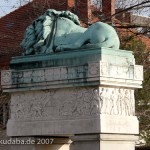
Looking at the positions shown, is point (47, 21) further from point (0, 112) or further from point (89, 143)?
point (0, 112)

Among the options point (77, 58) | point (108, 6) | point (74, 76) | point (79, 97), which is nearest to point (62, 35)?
point (77, 58)

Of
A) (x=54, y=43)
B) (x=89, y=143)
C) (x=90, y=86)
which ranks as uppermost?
(x=54, y=43)

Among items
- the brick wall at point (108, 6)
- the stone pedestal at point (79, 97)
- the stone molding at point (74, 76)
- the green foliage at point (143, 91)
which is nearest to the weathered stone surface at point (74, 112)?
the stone pedestal at point (79, 97)

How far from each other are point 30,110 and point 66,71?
873mm

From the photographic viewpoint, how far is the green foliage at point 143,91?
1980 centimetres

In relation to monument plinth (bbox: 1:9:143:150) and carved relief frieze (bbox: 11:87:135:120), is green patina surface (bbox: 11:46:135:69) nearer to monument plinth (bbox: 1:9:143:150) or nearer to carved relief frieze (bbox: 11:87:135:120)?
monument plinth (bbox: 1:9:143:150)

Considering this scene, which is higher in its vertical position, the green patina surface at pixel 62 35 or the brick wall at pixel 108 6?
the brick wall at pixel 108 6

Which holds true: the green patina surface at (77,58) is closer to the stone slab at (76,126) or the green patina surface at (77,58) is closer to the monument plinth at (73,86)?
the monument plinth at (73,86)

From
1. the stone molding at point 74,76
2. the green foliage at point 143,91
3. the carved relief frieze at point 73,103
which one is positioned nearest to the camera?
the stone molding at point 74,76

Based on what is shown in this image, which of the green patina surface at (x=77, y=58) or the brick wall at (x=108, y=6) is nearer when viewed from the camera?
the green patina surface at (x=77, y=58)

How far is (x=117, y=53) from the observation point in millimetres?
9336

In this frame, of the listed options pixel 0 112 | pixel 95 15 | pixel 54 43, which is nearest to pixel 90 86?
pixel 54 43

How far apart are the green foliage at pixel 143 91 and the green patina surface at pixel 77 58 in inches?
392

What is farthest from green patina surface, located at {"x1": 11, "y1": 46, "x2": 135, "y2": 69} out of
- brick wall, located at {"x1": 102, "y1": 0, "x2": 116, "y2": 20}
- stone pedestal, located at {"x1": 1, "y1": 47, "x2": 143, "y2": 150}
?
brick wall, located at {"x1": 102, "y1": 0, "x2": 116, "y2": 20}
